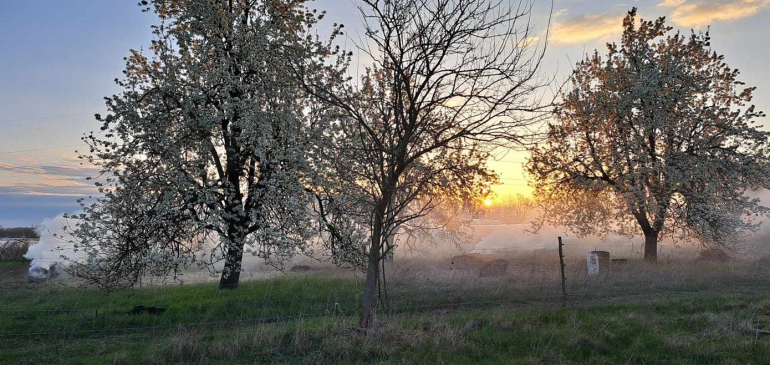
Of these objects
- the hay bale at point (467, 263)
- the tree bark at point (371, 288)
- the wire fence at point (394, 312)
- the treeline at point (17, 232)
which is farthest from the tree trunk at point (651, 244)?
the treeline at point (17, 232)

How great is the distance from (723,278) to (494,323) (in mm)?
14873

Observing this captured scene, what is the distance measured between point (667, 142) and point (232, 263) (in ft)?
73.4

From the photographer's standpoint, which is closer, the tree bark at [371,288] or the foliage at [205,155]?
the tree bark at [371,288]

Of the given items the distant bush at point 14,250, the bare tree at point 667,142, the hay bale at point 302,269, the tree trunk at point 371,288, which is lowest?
the hay bale at point 302,269

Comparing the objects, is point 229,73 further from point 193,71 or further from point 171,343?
point 171,343

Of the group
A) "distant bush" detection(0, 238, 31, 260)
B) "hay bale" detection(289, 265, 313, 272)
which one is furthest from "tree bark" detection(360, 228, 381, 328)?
"distant bush" detection(0, 238, 31, 260)

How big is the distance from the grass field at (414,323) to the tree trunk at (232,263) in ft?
2.34

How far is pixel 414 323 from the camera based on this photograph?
10.3 meters

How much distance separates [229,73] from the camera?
16.5 metres

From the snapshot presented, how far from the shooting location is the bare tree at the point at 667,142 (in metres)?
22.7

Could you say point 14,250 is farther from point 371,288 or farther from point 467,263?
point 371,288

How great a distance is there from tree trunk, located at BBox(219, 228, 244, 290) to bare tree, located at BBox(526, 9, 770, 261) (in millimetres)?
15438

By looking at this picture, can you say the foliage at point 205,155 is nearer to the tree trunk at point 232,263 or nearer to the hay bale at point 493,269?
the tree trunk at point 232,263

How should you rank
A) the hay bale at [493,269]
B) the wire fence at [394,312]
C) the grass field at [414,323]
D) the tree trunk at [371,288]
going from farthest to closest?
the hay bale at [493,269]
the wire fence at [394,312]
the tree trunk at [371,288]
the grass field at [414,323]
